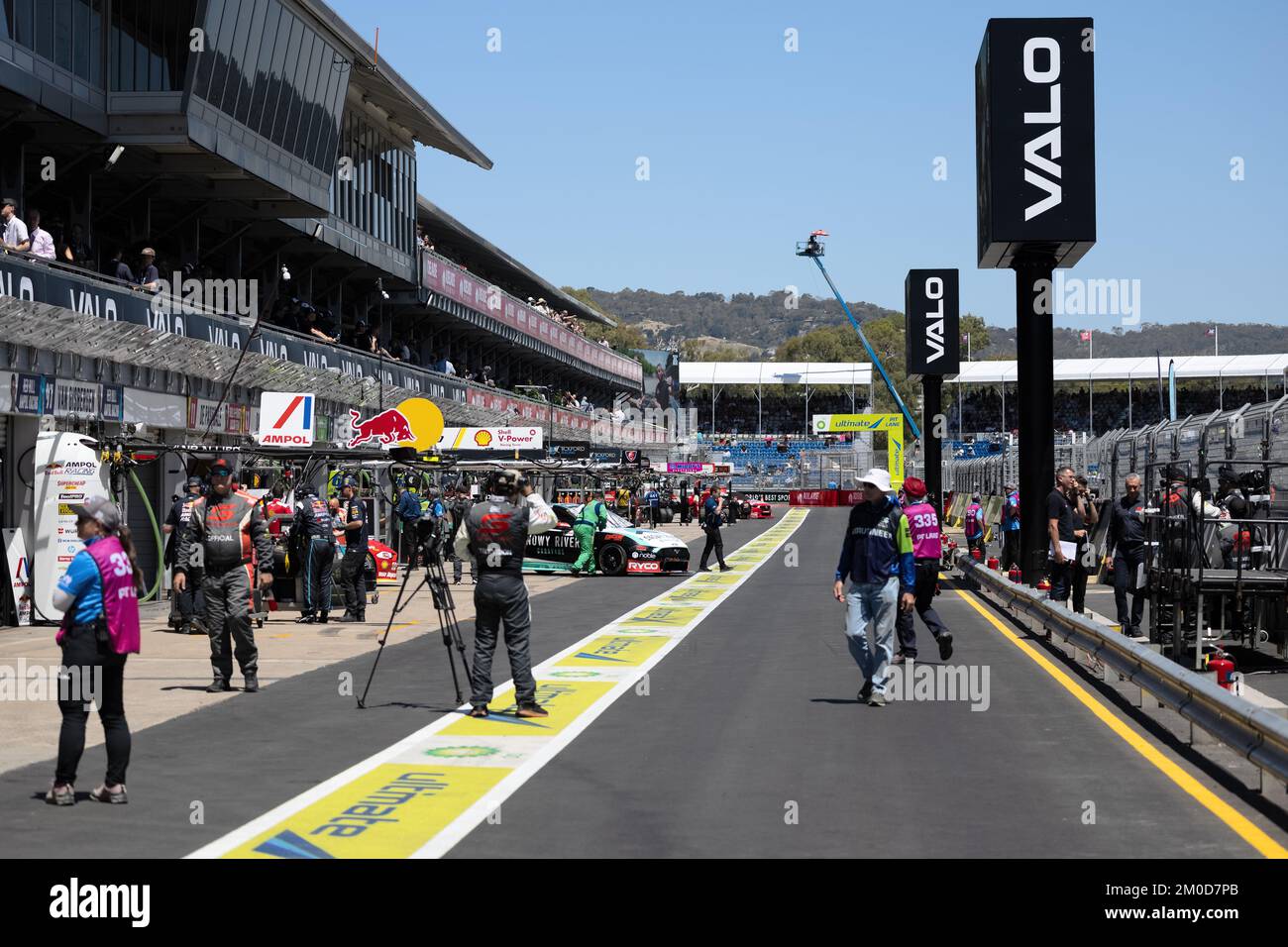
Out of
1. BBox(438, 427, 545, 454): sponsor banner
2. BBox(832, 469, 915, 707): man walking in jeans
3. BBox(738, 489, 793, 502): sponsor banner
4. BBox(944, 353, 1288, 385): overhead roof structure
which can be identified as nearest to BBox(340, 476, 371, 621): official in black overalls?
BBox(832, 469, 915, 707): man walking in jeans

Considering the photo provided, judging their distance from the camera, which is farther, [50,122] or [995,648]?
[50,122]

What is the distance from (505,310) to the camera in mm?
66250

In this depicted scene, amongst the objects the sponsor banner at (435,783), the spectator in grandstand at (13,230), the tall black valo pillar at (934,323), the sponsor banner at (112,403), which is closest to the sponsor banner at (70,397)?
the sponsor banner at (112,403)

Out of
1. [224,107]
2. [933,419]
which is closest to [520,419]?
[933,419]

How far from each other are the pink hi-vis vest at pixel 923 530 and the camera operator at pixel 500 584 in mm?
5122

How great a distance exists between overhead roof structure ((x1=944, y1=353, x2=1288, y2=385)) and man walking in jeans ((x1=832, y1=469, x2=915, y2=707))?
103 m

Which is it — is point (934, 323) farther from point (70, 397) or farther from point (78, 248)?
point (70, 397)

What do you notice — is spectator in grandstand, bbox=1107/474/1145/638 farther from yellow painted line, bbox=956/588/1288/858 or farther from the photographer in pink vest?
the photographer in pink vest

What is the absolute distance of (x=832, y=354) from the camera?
193 meters

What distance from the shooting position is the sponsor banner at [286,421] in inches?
819

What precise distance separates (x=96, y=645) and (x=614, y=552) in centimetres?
2264
